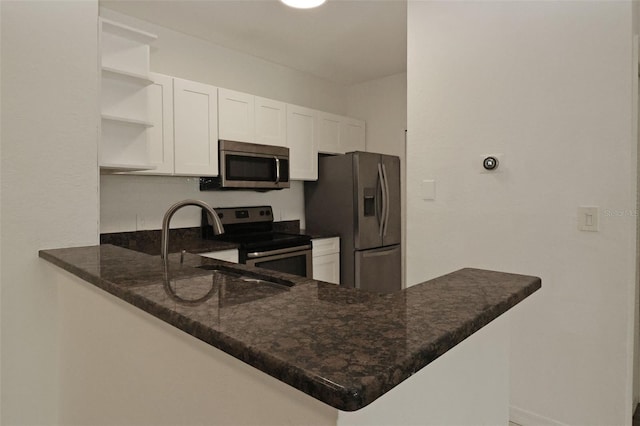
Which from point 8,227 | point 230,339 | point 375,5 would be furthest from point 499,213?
point 8,227

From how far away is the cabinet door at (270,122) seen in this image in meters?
3.58

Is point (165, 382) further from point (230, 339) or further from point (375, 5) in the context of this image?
point (375, 5)

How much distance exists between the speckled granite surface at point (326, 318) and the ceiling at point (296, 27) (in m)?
2.42

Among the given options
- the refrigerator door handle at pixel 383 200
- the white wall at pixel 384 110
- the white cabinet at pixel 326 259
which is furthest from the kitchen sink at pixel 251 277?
the white wall at pixel 384 110

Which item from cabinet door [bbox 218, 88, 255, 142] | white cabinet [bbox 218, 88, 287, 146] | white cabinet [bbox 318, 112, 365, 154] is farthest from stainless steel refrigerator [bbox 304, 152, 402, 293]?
cabinet door [bbox 218, 88, 255, 142]

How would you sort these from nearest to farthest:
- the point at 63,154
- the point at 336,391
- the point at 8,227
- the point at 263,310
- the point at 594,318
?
the point at 336,391
the point at 263,310
the point at 8,227
the point at 63,154
the point at 594,318

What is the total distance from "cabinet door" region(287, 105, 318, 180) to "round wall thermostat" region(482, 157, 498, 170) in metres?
2.04

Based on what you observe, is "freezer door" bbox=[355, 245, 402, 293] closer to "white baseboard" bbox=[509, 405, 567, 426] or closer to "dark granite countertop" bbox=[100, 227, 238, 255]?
"dark granite countertop" bbox=[100, 227, 238, 255]

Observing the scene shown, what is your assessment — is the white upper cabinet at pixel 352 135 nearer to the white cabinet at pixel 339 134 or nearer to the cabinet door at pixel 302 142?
the white cabinet at pixel 339 134

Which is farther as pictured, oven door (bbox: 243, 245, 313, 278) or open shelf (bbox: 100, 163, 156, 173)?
oven door (bbox: 243, 245, 313, 278)

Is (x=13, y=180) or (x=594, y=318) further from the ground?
(x=13, y=180)

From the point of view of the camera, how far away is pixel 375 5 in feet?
9.43

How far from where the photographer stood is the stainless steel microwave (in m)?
3.29

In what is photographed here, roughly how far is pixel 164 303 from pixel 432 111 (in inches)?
81.9
